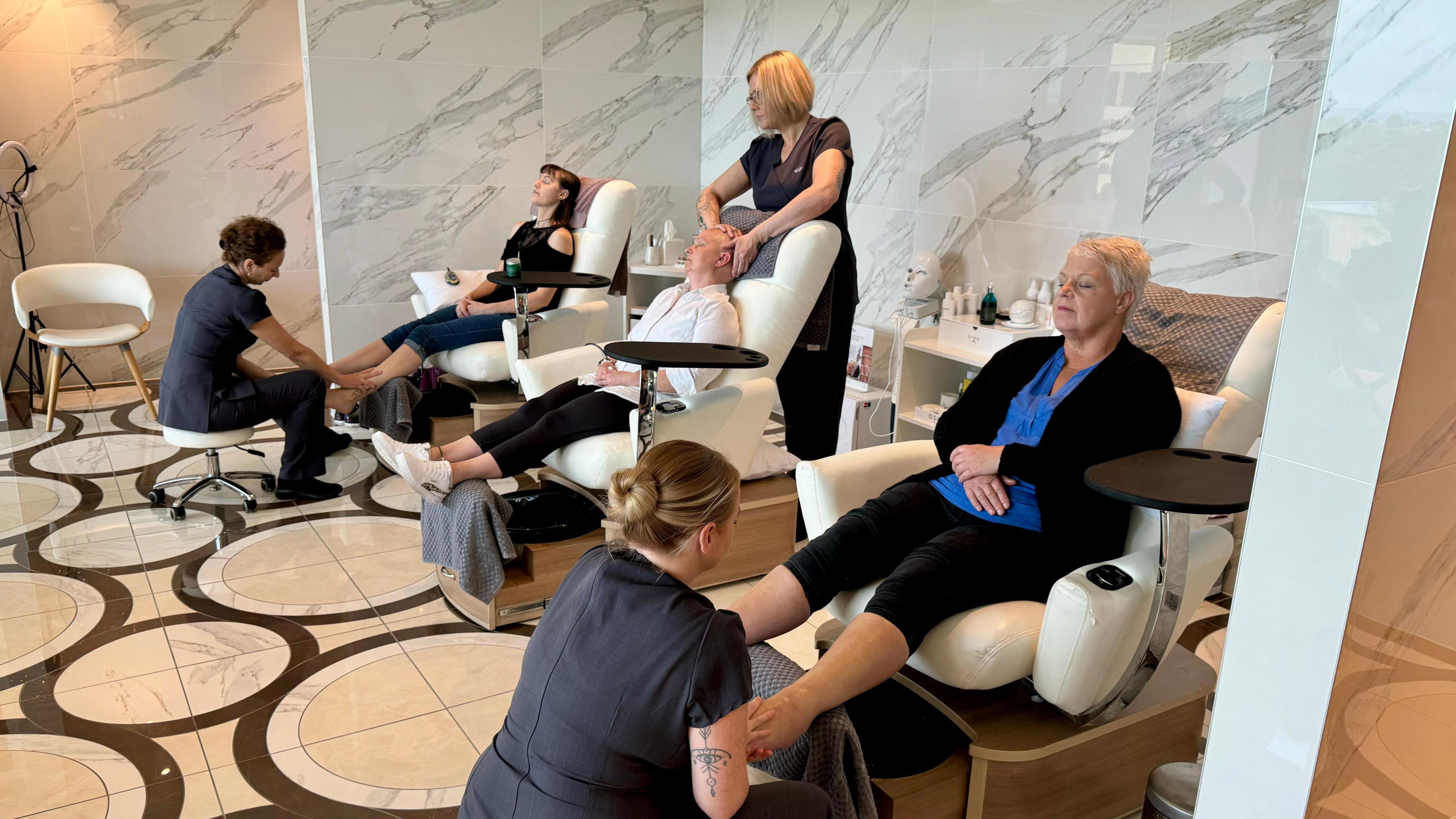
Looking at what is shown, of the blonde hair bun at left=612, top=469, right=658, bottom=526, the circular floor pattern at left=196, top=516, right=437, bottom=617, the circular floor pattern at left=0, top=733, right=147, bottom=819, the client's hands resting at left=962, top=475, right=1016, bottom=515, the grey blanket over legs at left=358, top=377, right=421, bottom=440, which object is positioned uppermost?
the blonde hair bun at left=612, top=469, right=658, bottom=526

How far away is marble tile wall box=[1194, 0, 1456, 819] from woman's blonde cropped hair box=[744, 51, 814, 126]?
7.52 feet

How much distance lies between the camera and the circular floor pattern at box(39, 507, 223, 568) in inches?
135

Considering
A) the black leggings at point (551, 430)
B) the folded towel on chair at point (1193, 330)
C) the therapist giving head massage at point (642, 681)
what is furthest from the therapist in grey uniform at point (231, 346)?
the folded towel on chair at point (1193, 330)

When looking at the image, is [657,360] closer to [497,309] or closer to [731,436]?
[731,436]

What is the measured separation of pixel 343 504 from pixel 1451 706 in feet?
11.7

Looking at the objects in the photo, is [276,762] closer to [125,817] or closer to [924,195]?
[125,817]

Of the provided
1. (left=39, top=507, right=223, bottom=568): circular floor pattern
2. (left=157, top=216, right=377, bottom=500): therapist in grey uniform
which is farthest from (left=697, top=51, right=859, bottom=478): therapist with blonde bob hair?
(left=39, top=507, right=223, bottom=568): circular floor pattern

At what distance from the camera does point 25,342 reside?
5535 mm

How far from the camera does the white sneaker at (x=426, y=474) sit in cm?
289

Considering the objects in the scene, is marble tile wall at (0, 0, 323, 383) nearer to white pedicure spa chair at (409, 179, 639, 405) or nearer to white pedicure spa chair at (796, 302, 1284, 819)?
white pedicure spa chair at (409, 179, 639, 405)

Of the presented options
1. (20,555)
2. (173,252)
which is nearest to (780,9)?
(173,252)

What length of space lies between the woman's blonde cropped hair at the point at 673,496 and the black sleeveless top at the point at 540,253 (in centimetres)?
296

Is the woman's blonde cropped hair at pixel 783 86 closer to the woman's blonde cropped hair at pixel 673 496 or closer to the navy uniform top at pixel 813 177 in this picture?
the navy uniform top at pixel 813 177

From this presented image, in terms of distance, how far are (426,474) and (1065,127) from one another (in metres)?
2.57
